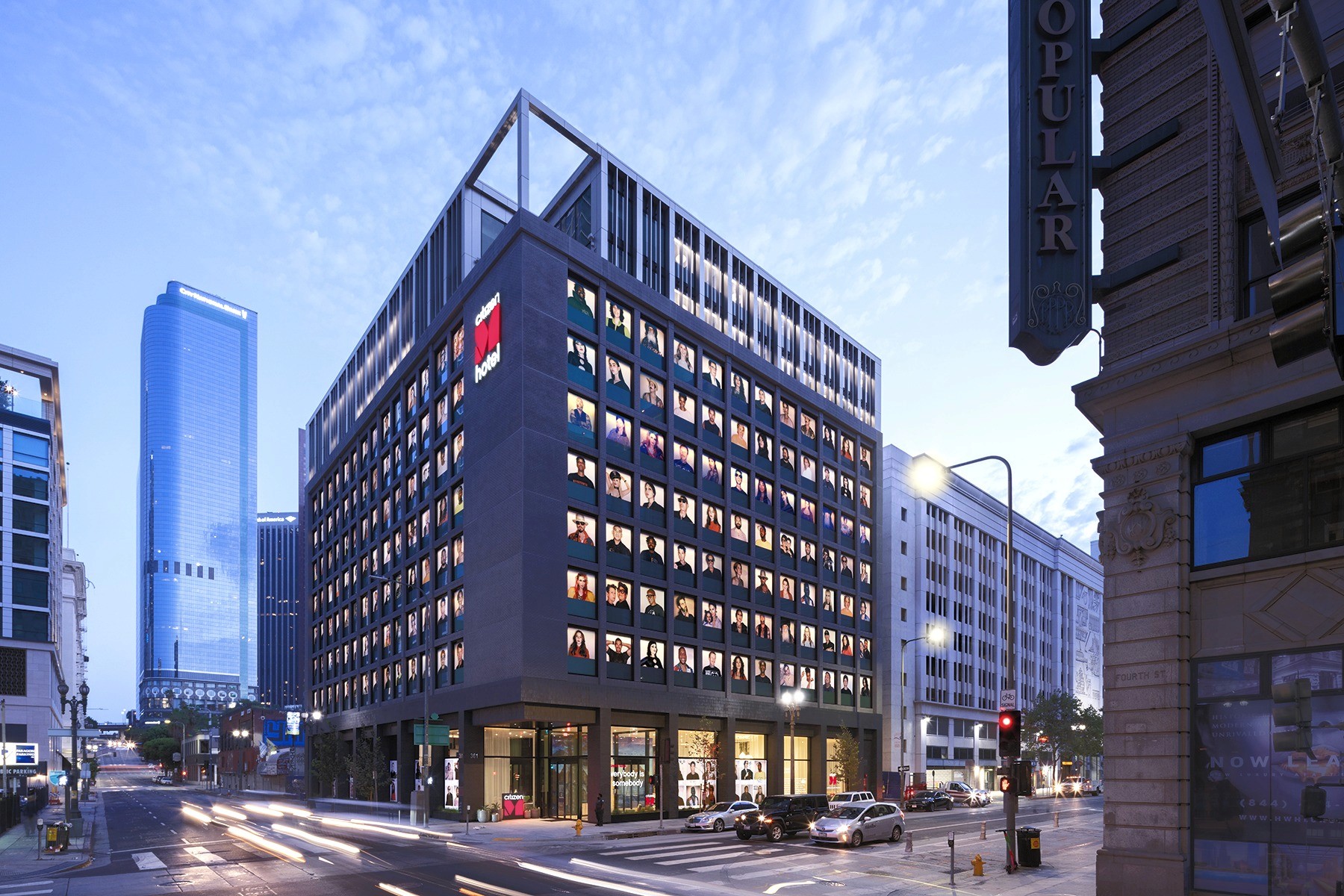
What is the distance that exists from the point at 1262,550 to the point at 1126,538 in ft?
8.26

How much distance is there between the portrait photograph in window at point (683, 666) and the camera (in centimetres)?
5850

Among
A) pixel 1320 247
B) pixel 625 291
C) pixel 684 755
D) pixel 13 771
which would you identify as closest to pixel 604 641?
pixel 684 755

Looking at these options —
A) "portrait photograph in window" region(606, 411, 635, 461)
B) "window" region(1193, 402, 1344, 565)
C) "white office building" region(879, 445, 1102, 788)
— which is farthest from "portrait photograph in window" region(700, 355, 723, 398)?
"window" region(1193, 402, 1344, 565)

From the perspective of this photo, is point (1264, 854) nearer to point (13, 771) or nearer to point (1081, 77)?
point (1081, 77)

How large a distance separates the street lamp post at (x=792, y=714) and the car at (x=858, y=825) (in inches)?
540

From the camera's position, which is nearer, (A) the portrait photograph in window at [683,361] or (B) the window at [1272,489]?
(B) the window at [1272,489]

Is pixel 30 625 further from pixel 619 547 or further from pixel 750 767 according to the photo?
pixel 750 767

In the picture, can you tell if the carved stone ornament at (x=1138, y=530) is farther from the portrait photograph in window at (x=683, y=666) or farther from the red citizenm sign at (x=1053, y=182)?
the portrait photograph in window at (x=683, y=666)

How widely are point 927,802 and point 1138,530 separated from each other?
2038 inches

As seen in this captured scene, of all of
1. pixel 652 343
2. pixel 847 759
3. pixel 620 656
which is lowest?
pixel 847 759

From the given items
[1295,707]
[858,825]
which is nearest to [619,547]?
[858,825]

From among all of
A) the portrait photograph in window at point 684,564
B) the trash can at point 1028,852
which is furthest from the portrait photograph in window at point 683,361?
the trash can at point 1028,852

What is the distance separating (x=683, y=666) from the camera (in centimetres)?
5934

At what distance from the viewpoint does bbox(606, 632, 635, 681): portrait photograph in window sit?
54.2 meters
